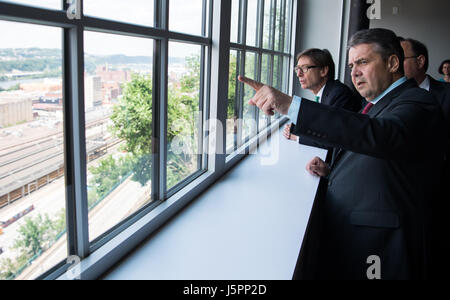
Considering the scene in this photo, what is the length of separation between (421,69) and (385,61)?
5.64 ft

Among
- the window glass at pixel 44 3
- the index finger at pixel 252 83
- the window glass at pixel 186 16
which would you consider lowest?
the index finger at pixel 252 83

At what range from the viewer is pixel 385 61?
1600 millimetres

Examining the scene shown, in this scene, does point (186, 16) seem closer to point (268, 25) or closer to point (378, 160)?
point (378, 160)

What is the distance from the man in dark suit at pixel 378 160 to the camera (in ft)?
4.31

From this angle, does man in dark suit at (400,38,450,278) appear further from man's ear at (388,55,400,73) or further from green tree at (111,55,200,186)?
green tree at (111,55,200,186)

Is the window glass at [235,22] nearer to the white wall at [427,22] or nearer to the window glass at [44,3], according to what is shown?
the window glass at [44,3]

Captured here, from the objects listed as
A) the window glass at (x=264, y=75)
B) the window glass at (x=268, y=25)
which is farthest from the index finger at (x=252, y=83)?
the window glass at (x=268, y=25)

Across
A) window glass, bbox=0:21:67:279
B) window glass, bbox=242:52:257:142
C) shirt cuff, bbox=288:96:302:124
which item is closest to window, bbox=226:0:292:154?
window glass, bbox=242:52:257:142

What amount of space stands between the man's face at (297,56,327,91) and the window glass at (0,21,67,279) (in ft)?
6.96

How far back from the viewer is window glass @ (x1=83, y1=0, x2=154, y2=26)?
51.7 inches

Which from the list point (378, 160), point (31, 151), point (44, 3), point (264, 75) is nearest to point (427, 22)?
point (264, 75)

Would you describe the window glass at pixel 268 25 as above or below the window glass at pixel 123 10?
above
